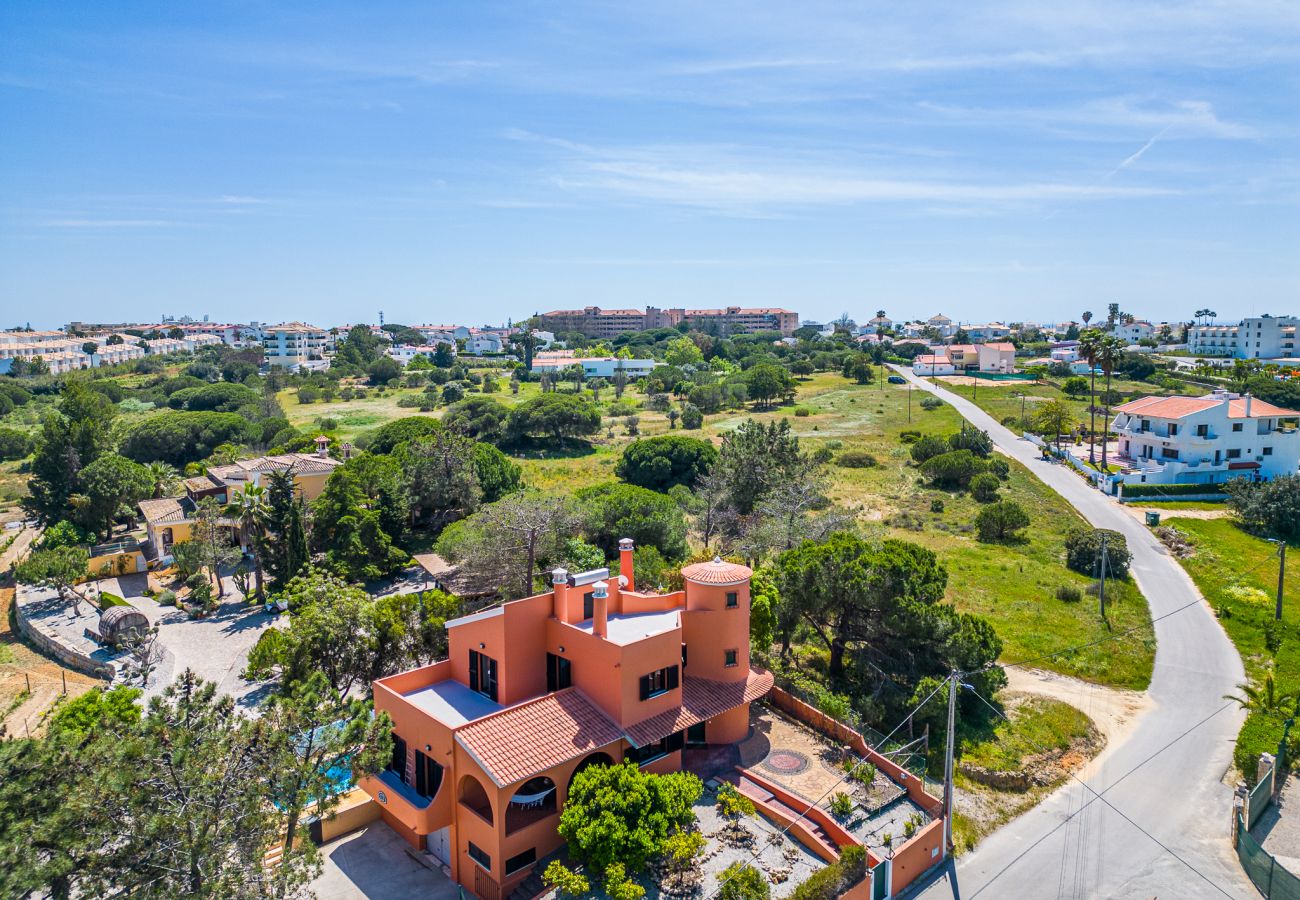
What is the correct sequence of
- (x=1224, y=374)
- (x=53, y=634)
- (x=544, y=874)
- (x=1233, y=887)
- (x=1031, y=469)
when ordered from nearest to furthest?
(x=544, y=874), (x=1233, y=887), (x=53, y=634), (x=1031, y=469), (x=1224, y=374)

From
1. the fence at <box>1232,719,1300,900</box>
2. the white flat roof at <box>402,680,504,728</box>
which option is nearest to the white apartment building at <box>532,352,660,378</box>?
the white flat roof at <box>402,680,504,728</box>

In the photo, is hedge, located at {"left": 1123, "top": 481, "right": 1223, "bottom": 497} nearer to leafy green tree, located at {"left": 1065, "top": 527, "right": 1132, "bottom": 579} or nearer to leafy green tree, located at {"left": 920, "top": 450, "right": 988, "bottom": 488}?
leafy green tree, located at {"left": 920, "top": 450, "right": 988, "bottom": 488}

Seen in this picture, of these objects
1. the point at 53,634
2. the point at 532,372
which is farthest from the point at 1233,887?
the point at 532,372

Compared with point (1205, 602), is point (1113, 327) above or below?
above

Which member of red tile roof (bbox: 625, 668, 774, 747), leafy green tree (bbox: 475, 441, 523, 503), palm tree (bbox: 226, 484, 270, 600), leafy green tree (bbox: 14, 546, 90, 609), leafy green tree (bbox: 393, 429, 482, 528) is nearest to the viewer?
red tile roof (bbox: 625, 668, 774, 747)

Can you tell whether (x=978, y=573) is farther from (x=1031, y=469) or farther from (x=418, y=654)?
(x=418, y=654)

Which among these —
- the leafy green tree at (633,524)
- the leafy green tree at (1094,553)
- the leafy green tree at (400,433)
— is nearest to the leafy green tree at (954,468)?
the leafy green tree at (1094,553)

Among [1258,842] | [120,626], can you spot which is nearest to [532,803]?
[1258,842]

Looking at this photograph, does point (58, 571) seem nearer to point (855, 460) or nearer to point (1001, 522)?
point (1001, 522)
